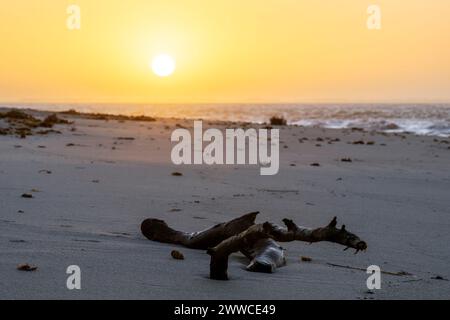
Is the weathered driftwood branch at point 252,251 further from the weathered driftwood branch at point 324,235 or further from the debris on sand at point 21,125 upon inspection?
the debris on sand at point 21,125

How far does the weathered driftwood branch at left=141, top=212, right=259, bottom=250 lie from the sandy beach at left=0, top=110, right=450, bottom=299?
0.26ft

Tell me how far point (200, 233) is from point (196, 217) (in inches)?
53.3

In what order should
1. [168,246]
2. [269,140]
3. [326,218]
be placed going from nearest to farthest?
[168,246], [326,218], [269,140]

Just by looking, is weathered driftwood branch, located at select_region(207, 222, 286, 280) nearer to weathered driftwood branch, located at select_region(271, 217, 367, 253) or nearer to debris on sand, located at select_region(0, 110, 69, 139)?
weathered driftwood branch, located at select_region(271, 217, 367, 253)

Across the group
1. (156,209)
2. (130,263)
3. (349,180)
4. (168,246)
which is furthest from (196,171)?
(130,263)

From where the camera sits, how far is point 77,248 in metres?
4.39

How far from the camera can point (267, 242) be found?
4.28 meters

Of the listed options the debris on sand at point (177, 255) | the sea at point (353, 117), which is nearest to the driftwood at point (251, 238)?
the debris on sand at point (177, 255)

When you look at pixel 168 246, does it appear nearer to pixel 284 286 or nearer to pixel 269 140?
pixel 284 286

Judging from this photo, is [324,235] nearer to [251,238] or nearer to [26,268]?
[251,238]

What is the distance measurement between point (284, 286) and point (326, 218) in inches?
101

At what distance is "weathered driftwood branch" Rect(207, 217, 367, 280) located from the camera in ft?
11.3

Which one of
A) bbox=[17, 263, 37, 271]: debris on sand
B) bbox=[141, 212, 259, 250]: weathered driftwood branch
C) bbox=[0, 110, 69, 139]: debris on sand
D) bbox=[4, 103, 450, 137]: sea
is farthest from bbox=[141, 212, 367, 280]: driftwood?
bbox=[4, 103, 450, 137]: sea

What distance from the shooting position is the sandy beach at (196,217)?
371cm
